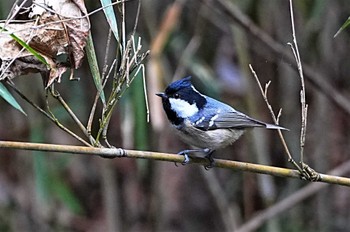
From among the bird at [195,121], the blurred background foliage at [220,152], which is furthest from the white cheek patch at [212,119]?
the blurred background foliage at [220,152]

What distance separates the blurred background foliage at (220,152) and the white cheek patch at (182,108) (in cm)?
67

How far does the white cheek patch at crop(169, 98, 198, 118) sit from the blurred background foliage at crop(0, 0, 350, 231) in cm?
67

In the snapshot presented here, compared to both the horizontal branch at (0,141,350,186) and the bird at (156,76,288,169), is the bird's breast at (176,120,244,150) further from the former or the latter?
the horizontal branch at (0,141,350,186)

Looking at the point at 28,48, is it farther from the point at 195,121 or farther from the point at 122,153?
the point at 195,121

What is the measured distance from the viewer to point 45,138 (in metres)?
3.57

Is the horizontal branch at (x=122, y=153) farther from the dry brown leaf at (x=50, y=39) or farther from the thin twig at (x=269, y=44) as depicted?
the thin twig at (x=269, y=44)

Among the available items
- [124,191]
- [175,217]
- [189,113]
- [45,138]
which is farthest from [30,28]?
[175,217]

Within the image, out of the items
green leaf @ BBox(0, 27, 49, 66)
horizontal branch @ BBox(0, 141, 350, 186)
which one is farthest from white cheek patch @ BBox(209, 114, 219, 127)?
green leaf @ BBox(0, 27, 49, 66)

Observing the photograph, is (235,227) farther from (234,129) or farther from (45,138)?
(234,129)

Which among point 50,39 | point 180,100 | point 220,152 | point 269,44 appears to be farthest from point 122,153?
point 220,152

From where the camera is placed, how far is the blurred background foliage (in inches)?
134

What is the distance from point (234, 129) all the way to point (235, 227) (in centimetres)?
139

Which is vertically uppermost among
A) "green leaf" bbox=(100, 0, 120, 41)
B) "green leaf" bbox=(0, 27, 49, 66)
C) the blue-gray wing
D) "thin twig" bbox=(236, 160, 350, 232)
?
"green leaf" bbox=(100, 0, 120, 41)

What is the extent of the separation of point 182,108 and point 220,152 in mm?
1697
